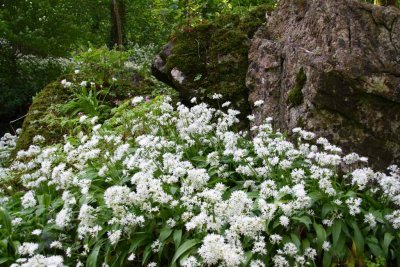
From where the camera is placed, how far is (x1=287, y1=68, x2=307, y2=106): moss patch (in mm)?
6102

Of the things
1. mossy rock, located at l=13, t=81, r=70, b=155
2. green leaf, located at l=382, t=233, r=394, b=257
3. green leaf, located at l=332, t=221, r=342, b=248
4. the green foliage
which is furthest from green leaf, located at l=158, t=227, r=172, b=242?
mossy rock, located at l=13, t=81, r=70, b=155

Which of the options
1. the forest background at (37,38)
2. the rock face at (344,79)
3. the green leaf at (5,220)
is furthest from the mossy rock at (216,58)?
the green leaf at (5,220)

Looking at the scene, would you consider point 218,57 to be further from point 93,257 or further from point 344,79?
point 93,257

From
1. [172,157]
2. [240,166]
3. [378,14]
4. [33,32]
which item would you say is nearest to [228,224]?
[240,166]

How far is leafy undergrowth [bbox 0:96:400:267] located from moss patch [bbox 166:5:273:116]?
228 cm

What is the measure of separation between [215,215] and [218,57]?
464 centimetres

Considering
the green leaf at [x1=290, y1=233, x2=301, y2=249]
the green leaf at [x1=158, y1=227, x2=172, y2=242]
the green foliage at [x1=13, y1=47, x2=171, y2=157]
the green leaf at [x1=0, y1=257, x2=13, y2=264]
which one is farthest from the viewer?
the green foliage at [x1=13, y1=47, x2=171, y2=157]

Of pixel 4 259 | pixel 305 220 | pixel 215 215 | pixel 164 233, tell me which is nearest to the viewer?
pixel 215 215

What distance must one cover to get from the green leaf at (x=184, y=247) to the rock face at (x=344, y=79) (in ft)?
8.64

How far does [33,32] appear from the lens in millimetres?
12109

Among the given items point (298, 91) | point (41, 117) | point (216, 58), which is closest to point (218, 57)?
point (216, 58)

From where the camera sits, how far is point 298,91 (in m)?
6.15

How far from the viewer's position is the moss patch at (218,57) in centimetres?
766

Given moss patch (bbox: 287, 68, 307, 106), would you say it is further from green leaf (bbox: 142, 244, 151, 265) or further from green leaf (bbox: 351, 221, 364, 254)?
green leaf (bbox: 142, 244, 151, 265)
